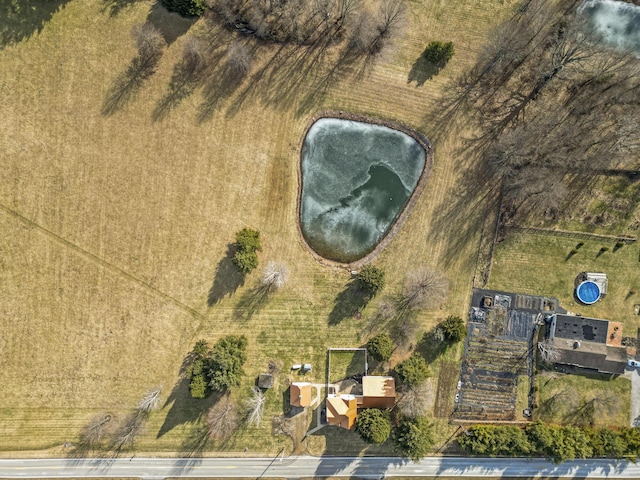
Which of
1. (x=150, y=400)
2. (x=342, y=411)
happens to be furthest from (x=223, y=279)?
(x=342, y=411)

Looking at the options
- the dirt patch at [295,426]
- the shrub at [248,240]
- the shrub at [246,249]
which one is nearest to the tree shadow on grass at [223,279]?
the shrub at [246,249]

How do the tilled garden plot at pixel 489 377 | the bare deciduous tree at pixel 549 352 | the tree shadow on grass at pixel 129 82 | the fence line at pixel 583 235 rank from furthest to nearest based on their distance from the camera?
the fence line at pixel 583 235 → the tilled garden plot at pixel 489 377 → the bare deciduous tree at pixel 549 352 → the tree shadow on grass at pixel 129 82

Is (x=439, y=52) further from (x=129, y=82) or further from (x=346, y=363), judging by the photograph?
(x=346, y=363)

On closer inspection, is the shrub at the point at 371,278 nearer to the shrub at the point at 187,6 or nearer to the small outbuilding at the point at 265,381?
the small outbuilding at the point at 265,381

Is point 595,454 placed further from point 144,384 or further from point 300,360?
point 144,384

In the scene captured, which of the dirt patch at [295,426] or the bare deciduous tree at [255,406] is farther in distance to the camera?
the dirt patch at [295,426]

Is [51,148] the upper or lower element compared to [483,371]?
upper

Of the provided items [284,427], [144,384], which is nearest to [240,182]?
[144,384]
